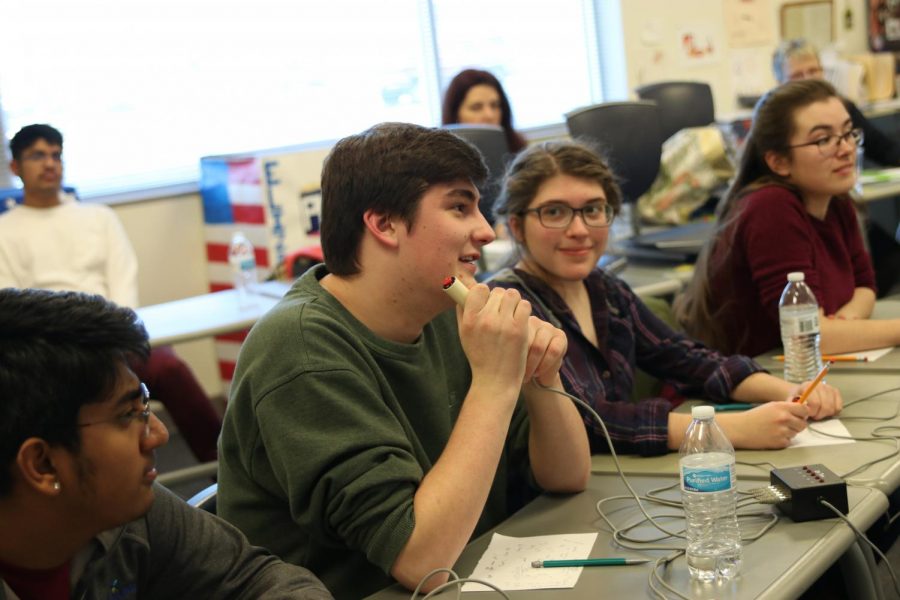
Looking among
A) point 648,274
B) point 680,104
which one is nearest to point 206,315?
point 648,274

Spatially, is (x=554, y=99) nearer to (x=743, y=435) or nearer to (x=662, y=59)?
(x=662, y=59)

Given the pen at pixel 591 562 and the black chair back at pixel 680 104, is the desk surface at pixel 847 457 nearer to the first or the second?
the pen at pixel 591 562

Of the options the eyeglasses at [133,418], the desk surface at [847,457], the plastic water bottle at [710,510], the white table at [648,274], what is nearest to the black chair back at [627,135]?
the white table at [648,274]

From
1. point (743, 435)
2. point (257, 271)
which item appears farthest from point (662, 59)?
point (743, 435)

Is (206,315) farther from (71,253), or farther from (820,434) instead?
(820,434)

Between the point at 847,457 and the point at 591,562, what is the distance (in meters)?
0.55

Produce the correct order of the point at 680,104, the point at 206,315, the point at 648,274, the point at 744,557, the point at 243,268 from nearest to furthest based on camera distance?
the point at 744,557 → the point at 206,315 → the point at 648,274 → the point at 243,268 → the point at 680,104

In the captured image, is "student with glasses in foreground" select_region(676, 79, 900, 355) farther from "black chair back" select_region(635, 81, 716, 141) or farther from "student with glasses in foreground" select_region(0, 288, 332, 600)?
"black chair back" select_region(635, 81, 716, 141)

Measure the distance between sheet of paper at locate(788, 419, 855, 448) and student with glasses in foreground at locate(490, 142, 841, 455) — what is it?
0.05m

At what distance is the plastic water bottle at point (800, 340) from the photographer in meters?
2.16

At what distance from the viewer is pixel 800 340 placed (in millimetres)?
2193

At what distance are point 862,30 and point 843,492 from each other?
7076 mm

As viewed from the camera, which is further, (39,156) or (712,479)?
(39,156)

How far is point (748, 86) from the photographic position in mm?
6719
